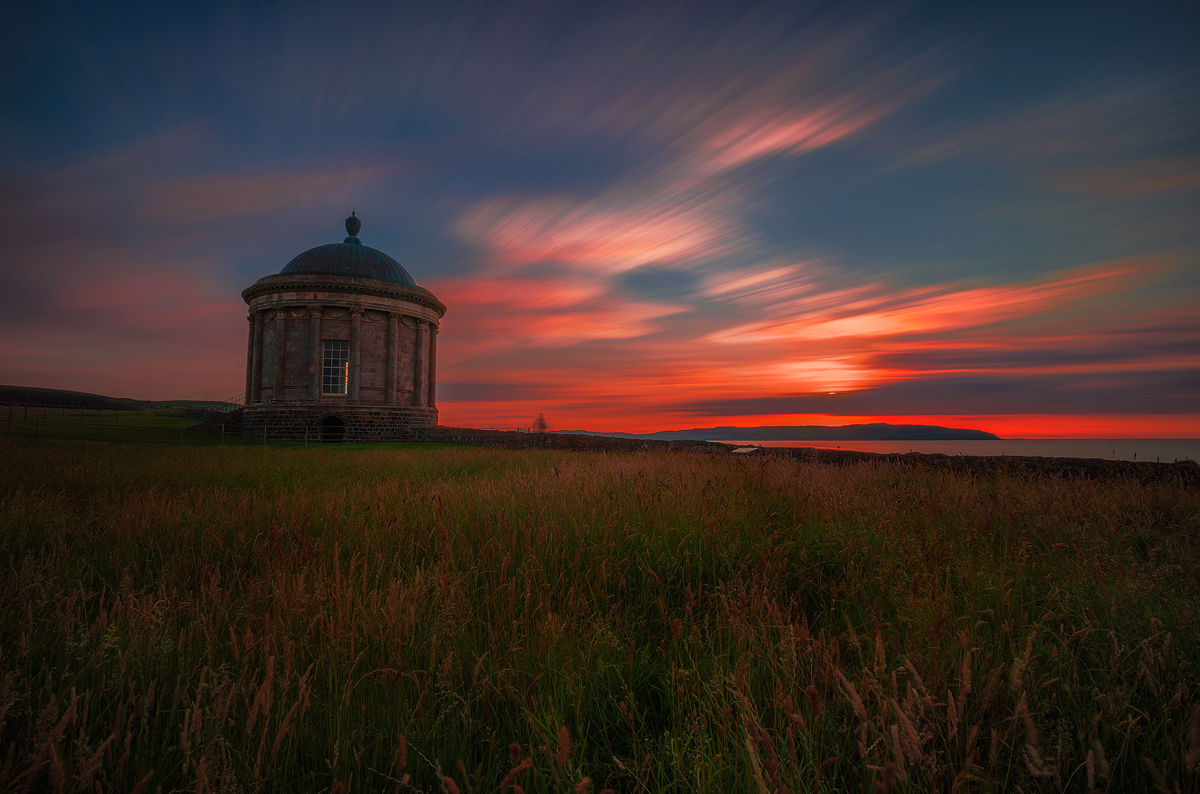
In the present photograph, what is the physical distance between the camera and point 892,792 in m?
1.55

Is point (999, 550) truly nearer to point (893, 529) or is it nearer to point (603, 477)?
point (893, 529)

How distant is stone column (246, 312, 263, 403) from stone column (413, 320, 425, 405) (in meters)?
8.17

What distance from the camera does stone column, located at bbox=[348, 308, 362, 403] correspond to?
91.8ft

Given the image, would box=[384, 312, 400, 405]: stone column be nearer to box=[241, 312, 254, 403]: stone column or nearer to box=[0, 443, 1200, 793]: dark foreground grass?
box=[241, 312, 254, 403]: stone column

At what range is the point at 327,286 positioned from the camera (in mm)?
27766

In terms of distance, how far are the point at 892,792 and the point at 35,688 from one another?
10.8ft

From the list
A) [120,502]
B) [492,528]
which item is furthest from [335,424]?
[492,528]

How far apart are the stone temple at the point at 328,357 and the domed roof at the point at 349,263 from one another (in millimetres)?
308

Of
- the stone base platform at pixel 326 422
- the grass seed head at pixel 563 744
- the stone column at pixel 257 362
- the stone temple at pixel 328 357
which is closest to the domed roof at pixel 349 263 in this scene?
the stone temple at pixel 328 357

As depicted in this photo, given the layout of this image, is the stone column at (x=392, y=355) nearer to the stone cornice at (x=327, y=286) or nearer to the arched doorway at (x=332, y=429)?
the stone cornice at (x=327, y=286)

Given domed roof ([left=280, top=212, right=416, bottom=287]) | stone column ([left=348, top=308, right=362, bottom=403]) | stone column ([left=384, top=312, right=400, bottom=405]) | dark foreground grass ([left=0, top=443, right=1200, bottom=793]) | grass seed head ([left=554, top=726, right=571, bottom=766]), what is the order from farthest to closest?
domed roof ([left=280, top=212, right=416, bottom=287]) < stone column ([left=384, top=312, right=400, bottom=405]) < stone column ([left=348, top=308, right=362, bottom=403]) < dark foreground grass ([left=0, top=443, right=1200, bottom=793]) < grass seed head ([left=554, top=726, right=571, bottom=766])

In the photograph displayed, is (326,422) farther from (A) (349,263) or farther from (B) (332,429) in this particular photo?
(A) (349,263)

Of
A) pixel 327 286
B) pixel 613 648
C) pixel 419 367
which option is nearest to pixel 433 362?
pixel 419 367

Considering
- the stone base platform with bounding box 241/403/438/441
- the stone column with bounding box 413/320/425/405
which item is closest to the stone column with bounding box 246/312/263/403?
the stone base platform with bounding box 241/403/438/441
